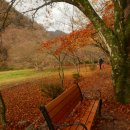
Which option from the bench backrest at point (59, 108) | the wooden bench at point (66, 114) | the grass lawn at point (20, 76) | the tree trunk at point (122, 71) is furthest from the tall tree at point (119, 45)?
the grass lawn at point (20, 76)

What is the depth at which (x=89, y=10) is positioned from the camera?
1012 centimetres

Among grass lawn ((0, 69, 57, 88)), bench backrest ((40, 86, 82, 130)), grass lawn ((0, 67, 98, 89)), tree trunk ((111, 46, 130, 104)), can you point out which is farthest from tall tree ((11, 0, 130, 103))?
grass lawn ((0, 69, 57, 88))

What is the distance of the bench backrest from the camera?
5086mm

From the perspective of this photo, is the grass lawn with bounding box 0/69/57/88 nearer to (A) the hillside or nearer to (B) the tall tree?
(A) the hillside

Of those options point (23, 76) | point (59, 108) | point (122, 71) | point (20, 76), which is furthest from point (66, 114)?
point (20, 76)

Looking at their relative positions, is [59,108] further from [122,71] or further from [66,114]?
[122,71]

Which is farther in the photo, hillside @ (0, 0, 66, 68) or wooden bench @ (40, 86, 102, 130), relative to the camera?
hillside @ (0, 0, 66, 68)

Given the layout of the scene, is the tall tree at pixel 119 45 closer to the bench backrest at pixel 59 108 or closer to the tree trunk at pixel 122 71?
the tree trunk at pixel 122 71

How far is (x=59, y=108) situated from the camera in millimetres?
6105

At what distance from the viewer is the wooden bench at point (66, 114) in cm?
514

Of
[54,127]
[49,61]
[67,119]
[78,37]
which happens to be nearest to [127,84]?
[67,119]

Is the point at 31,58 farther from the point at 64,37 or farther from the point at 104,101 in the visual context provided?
the point at 104,101

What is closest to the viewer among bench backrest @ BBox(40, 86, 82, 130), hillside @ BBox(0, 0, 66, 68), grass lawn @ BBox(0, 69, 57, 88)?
bench backrest @ BBox(40, 86, 82, 130)

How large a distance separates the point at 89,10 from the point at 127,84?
3129mm
